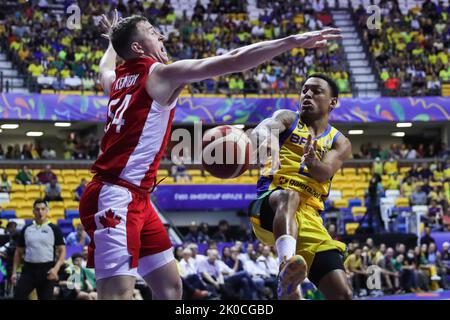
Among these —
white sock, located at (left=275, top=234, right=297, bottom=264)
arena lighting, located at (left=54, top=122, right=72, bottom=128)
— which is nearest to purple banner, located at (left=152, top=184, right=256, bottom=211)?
arena lighting, located at (left=54, top=122, right=72, bottom=128)

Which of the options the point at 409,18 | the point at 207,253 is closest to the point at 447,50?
the point at 409,18

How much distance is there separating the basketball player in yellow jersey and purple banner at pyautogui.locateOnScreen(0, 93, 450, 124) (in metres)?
17.7

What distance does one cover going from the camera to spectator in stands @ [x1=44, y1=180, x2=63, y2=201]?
20.7m

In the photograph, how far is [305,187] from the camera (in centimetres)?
614

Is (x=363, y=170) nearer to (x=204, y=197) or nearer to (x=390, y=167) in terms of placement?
(x=390, y=167)

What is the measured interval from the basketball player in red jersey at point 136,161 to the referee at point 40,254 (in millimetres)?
5326

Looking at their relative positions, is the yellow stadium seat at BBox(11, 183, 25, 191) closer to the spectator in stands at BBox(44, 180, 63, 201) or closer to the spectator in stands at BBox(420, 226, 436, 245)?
the spectator in stands at BBox(44, 180, 63, 201)

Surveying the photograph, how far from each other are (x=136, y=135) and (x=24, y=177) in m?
17.1

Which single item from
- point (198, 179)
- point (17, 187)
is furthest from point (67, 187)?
point (198, 179)

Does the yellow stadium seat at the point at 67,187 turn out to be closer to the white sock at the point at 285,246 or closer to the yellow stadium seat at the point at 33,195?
the yellow stadium seat at the point at 33,195

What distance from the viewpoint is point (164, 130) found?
203 inches

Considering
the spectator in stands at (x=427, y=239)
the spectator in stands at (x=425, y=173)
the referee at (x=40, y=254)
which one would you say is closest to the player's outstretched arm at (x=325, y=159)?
the referee at (x=40, y=254)

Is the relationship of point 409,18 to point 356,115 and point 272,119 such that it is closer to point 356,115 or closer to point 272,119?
point 356,115

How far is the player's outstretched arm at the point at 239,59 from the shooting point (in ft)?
15.0
